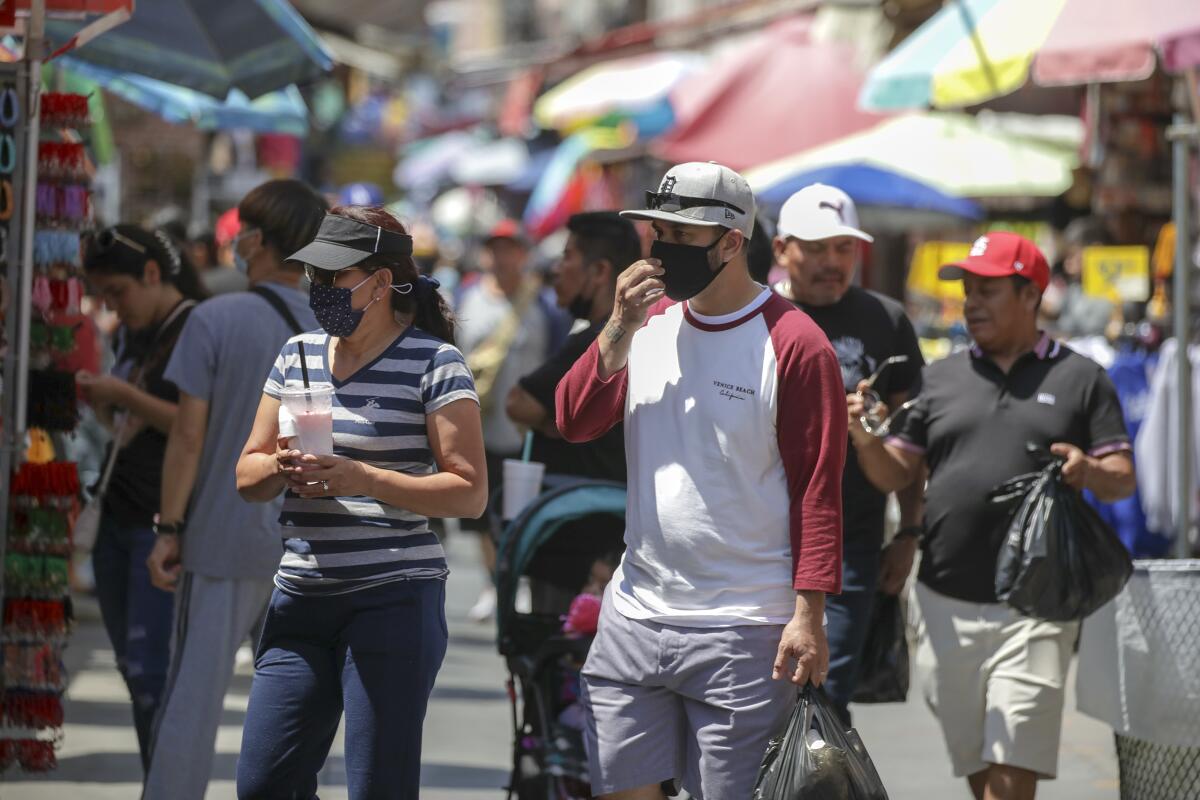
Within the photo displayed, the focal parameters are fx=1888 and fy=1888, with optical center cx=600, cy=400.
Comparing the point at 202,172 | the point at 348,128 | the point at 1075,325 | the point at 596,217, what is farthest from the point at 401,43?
the point at 596,217

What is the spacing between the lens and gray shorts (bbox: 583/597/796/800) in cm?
444

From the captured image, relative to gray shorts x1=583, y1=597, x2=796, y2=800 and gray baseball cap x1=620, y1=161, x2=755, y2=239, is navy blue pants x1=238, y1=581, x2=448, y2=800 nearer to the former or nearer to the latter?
gray shorts x1=583, y1=597, x2=796, y2=800

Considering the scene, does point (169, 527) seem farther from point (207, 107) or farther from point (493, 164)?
point (493, 164)

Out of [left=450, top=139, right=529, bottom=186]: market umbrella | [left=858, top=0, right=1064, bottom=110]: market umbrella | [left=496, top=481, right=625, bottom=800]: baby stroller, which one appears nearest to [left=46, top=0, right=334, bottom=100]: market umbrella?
[left=858, top=0, right=1064, bottom=110]: market umbrella

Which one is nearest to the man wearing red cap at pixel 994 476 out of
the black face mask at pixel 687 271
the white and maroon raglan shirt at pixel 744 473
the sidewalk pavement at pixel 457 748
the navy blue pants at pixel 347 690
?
the white and maroon raglan shirt at pixel 744 473

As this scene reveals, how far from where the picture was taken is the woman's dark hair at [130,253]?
6574mm

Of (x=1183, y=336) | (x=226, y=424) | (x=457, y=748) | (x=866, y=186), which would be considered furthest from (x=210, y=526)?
(x=866, y=186)

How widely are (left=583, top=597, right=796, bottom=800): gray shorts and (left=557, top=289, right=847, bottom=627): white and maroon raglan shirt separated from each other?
0.06 metres

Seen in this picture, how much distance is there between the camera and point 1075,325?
436 inches

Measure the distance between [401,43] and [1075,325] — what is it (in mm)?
37104

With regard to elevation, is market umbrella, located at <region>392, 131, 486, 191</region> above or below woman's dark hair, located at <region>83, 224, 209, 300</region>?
above

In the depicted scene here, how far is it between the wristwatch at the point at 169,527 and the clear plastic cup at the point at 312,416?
143cm

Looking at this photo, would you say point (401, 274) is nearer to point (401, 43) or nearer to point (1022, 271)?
point (1022, 271)

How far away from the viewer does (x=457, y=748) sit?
801cm
